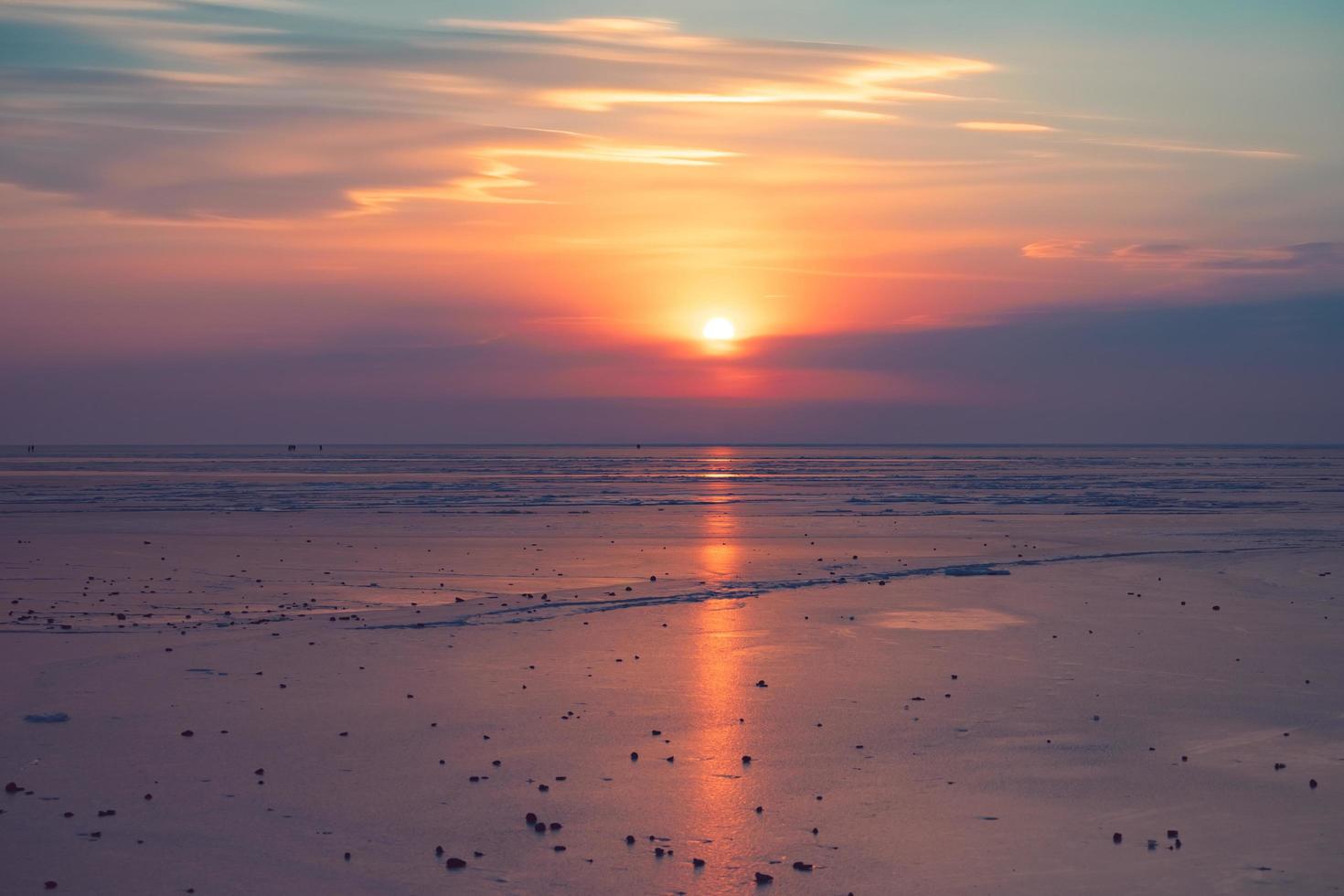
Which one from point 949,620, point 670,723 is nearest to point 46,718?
Answer: point 670,723

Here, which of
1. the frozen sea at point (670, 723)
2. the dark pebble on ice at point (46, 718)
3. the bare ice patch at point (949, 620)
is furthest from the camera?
the bare ice patch at point (949, 620)

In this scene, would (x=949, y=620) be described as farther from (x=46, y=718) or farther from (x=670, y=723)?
(x=46, y=718)

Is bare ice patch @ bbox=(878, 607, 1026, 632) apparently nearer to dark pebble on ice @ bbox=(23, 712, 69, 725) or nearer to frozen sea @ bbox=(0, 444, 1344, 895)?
frozen sea @ bbox=(0, 444, 1344, 895)

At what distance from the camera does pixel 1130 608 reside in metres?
20.3

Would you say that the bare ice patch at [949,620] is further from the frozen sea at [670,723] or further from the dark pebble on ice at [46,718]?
the dark pebble on ice at [46,718]

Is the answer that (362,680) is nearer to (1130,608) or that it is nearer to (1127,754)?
(1127,754)

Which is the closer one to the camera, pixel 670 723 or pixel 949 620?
pixel 670 723

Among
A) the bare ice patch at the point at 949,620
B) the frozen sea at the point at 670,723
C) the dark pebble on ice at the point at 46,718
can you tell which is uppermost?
the dark pebble on ice at the point at 46,718

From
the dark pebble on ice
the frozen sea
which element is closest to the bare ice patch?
the frozen sea

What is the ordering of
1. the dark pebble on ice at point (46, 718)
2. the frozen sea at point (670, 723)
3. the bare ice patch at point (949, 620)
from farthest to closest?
the bare ice patch at point (949, 620) → the dark pebble on ice at point (46, 718) → the frozen sea at point (670, 723)

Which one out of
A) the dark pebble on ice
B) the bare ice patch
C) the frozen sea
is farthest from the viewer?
the bare ice patch

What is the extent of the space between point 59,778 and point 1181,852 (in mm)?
8534

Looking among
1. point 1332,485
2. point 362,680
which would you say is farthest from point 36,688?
point 1332,485

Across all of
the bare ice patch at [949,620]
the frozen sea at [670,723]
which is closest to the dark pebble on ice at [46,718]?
the frozen sea at [670,723]
